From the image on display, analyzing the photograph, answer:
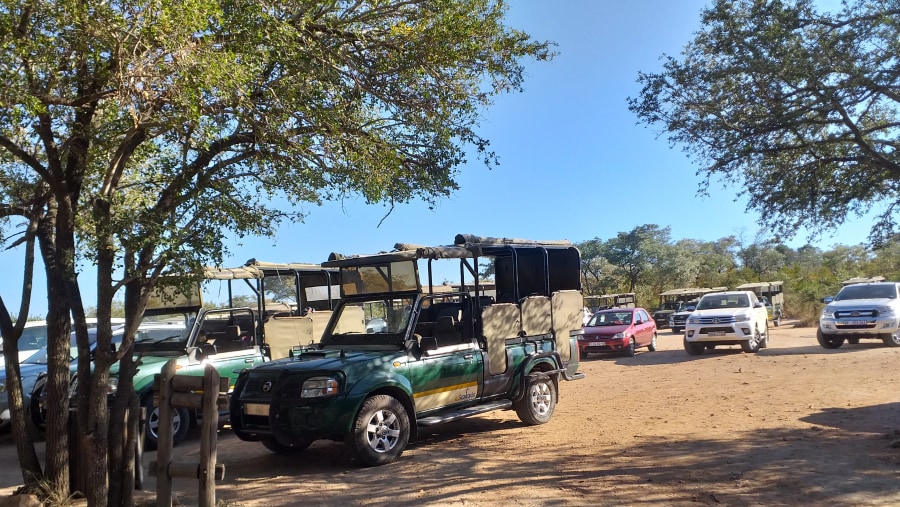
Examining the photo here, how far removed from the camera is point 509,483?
6.73 meters

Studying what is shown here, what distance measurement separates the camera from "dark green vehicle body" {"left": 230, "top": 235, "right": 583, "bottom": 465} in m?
7.51

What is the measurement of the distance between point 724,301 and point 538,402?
11.6 m

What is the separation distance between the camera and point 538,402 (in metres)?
10.1

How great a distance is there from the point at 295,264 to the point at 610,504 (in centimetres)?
800

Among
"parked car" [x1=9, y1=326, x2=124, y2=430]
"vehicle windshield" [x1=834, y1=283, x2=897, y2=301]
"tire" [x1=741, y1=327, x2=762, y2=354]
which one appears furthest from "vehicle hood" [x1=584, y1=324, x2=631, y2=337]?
"parked car" [x1=9, y1=326, x2=124, y2=430]

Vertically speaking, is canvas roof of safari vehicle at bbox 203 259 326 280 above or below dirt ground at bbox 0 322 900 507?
above

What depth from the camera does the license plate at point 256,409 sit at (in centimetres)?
754

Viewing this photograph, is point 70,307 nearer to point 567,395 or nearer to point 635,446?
point 635,446

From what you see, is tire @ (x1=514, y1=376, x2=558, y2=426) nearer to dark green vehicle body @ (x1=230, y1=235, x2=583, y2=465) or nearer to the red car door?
dark green vehicle body @ (x1=230, y1=235, x2=583, y2=465)

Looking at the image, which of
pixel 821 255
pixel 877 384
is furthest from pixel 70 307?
pixel 821 255

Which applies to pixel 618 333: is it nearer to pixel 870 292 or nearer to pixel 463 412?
pixel 870 292

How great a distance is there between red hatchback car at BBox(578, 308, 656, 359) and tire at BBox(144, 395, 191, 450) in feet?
40.7

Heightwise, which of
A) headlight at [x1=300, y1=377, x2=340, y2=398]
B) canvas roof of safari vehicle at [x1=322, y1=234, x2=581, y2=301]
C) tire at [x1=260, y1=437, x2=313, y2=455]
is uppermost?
canvas roof of safari vehicle at [x1=322, y1=234, x2=581, y2=301]

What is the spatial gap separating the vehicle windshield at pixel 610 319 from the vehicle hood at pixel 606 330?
0.34m
